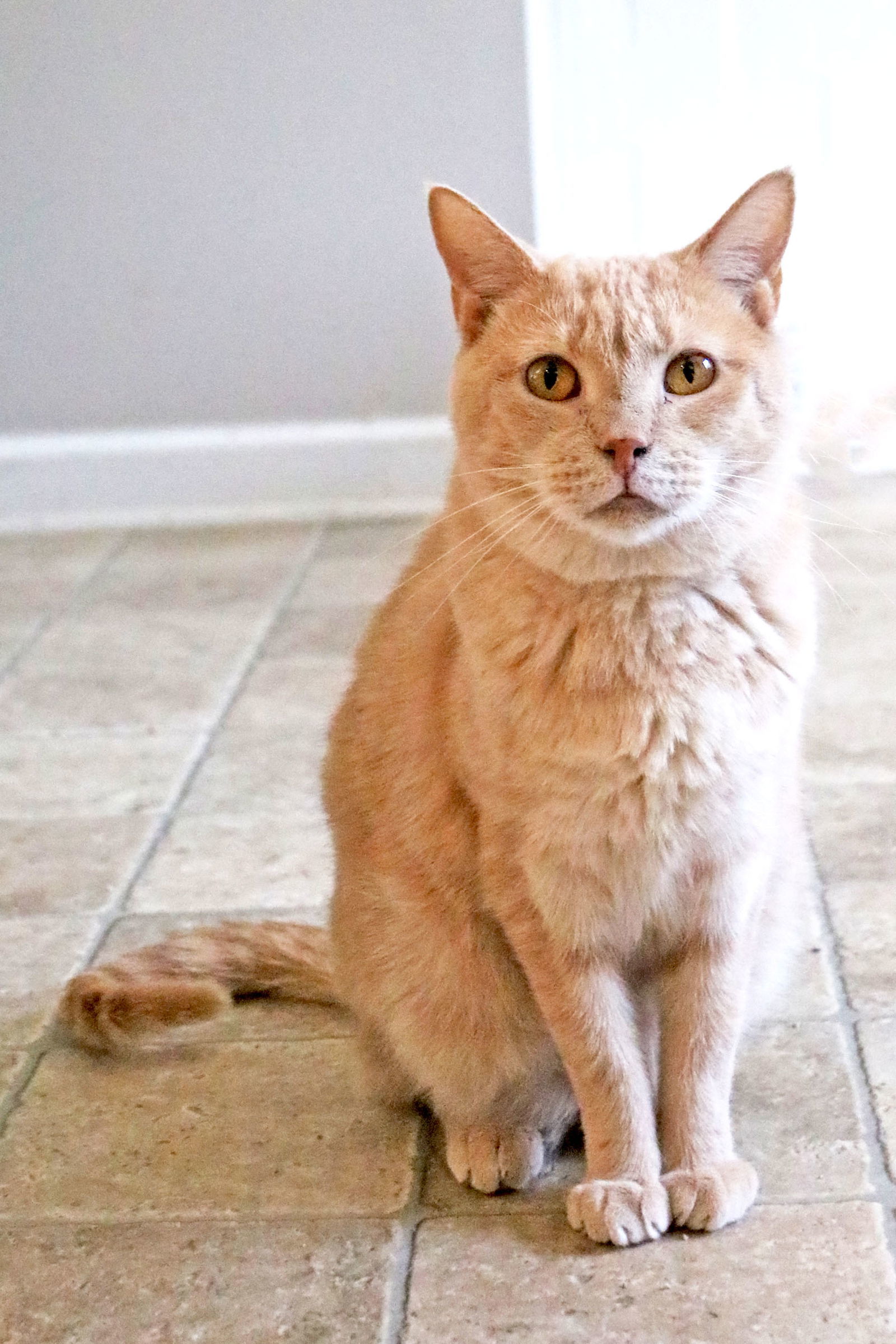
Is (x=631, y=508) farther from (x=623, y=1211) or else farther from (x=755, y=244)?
(x=623, y=1211)

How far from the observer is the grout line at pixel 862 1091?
4.55 feet

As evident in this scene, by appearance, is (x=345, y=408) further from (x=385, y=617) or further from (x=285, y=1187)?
(x=285, y=1187)

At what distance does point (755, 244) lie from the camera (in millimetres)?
1366

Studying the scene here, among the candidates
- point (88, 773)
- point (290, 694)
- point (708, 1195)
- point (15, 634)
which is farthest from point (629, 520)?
point (15, 634)

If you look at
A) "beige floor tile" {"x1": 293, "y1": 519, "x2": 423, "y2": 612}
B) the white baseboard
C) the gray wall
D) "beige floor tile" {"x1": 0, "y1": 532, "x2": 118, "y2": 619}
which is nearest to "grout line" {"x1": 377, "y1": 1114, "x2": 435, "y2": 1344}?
"beige floor tile" {"x1": 293, "y1": 519, "x2": 423, "y2": 612}

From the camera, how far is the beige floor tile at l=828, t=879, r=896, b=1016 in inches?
67.7

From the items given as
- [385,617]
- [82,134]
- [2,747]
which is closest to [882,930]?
[385,617]

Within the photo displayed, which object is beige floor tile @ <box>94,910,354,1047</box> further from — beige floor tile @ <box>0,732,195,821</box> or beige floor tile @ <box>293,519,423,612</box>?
beige floor tile @ <box>293,519,423,612</box>

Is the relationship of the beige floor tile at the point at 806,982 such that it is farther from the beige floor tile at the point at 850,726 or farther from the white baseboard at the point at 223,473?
the white baseboard at the point at 223,473

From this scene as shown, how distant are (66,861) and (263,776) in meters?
0.36

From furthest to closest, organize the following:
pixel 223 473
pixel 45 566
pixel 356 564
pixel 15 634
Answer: pixel 223 473 < pixel 45 566 < pixel 356 564 < pixel 15 634

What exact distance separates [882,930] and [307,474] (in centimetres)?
235

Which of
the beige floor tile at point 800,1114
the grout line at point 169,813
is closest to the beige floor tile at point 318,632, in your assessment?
the grout line at point 169,813

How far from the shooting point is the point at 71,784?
7.99 feet
